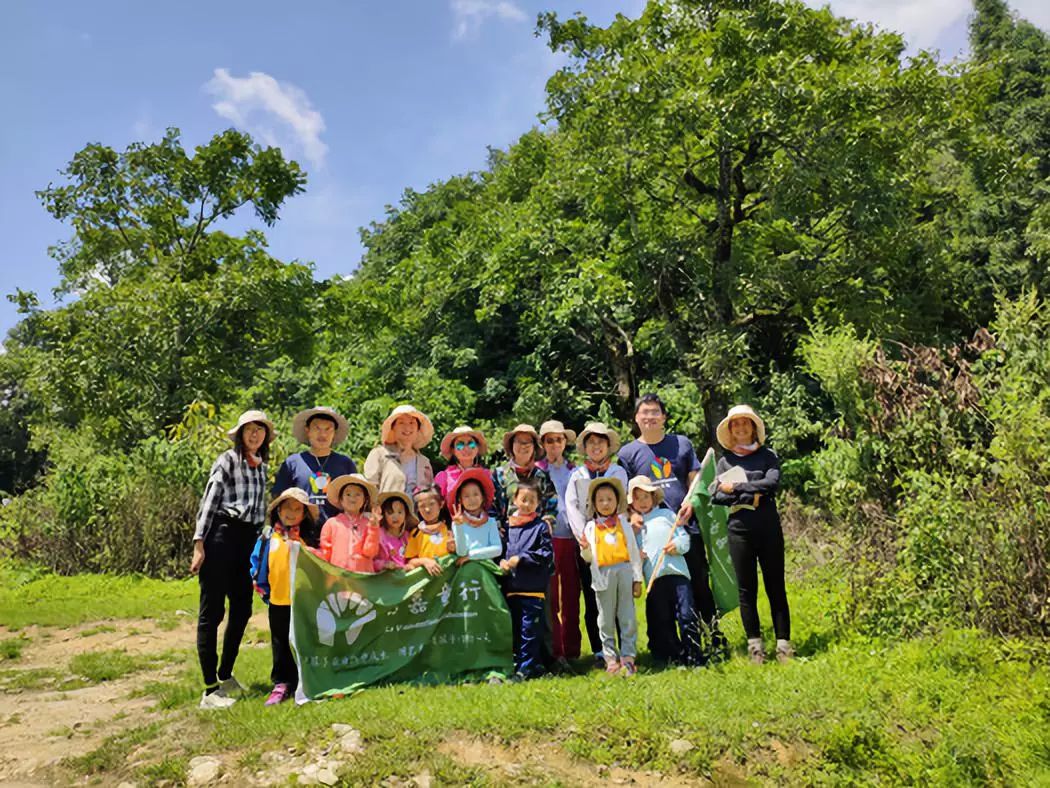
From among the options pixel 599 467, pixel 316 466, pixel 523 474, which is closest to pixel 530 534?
pixel 523 474

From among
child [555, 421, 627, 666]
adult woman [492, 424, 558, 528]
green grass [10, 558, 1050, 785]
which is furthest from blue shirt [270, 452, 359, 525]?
child [555, 421, 627, 666]

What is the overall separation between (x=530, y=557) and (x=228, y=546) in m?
2.26

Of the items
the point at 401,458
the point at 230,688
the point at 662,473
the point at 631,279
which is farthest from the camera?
the point at 631,279

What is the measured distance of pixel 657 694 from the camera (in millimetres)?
4805

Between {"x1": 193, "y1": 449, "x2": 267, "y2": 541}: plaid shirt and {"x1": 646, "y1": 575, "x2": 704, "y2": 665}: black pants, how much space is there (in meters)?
3.11

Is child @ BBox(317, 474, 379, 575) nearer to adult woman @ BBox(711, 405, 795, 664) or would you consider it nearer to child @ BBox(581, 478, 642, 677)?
child @ BBox(581, 478, 642, 677)

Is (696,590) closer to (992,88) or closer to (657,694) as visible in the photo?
(657,694)

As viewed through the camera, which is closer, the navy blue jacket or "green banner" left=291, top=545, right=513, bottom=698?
"green banner" left=291, top=545, right=513, bottom=698

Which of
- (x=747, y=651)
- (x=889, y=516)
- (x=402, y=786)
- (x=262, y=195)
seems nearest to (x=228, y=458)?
(x=402, y=786)

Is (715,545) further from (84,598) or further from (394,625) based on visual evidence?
(84,598)

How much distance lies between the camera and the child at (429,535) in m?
5.95

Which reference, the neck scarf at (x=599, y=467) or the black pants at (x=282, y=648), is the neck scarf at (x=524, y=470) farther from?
the black pants at (x=282, y=648)

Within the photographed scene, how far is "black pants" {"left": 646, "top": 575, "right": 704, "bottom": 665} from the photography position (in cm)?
573

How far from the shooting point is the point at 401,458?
6332mm
